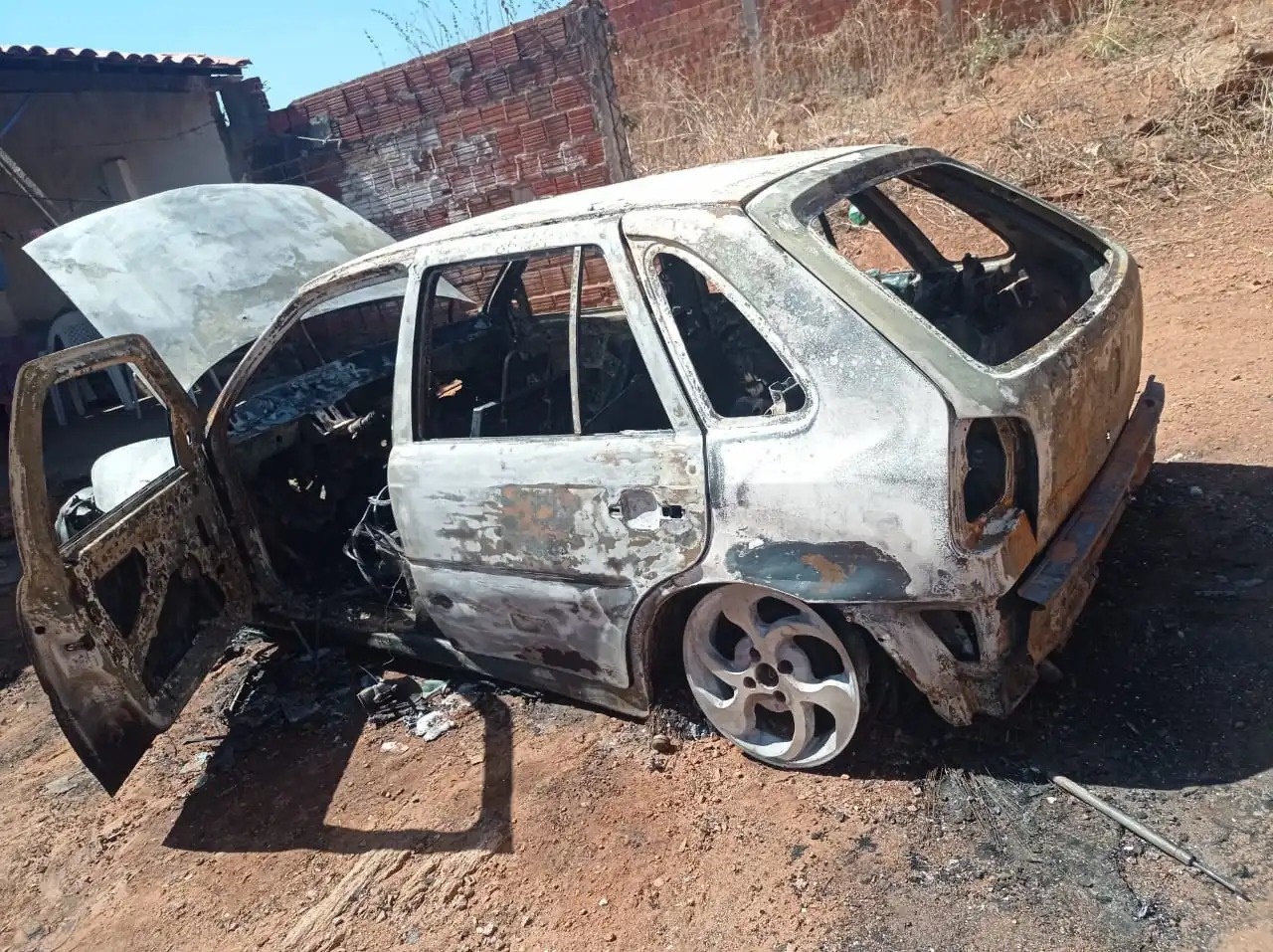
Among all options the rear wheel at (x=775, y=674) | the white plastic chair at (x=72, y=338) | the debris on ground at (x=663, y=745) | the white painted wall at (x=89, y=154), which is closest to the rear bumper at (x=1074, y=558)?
the rear wheel at (x=775, y=674)

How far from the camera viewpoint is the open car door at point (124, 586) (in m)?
2.79

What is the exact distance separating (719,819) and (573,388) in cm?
134

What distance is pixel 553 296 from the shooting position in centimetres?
534

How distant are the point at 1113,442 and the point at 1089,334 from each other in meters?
0.45

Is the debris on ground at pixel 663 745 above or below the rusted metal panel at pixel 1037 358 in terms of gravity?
below

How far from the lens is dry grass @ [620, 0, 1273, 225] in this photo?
6930mm

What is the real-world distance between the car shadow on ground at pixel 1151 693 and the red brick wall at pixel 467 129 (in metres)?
6.58

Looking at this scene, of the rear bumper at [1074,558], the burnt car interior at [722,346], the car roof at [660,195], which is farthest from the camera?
the burnt car interior at [722,346]

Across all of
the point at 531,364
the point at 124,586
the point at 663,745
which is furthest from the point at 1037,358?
the point at 124,586

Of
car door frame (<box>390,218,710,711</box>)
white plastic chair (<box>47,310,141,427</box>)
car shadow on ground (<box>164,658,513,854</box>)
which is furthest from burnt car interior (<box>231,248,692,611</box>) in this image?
white plastic chair (<box>47,310,141,427</box>)

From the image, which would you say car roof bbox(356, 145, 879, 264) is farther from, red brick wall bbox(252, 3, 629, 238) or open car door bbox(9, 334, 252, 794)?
red brick wall bbox(252, 3, 629, 238)

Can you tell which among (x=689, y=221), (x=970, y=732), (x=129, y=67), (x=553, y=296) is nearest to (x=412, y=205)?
(x=129, y=67)

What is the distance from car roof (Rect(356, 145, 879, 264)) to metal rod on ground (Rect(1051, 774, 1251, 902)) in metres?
1.81

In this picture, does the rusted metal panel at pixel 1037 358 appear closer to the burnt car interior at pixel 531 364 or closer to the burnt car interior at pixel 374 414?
the burnt car interior at pixel 531 364
